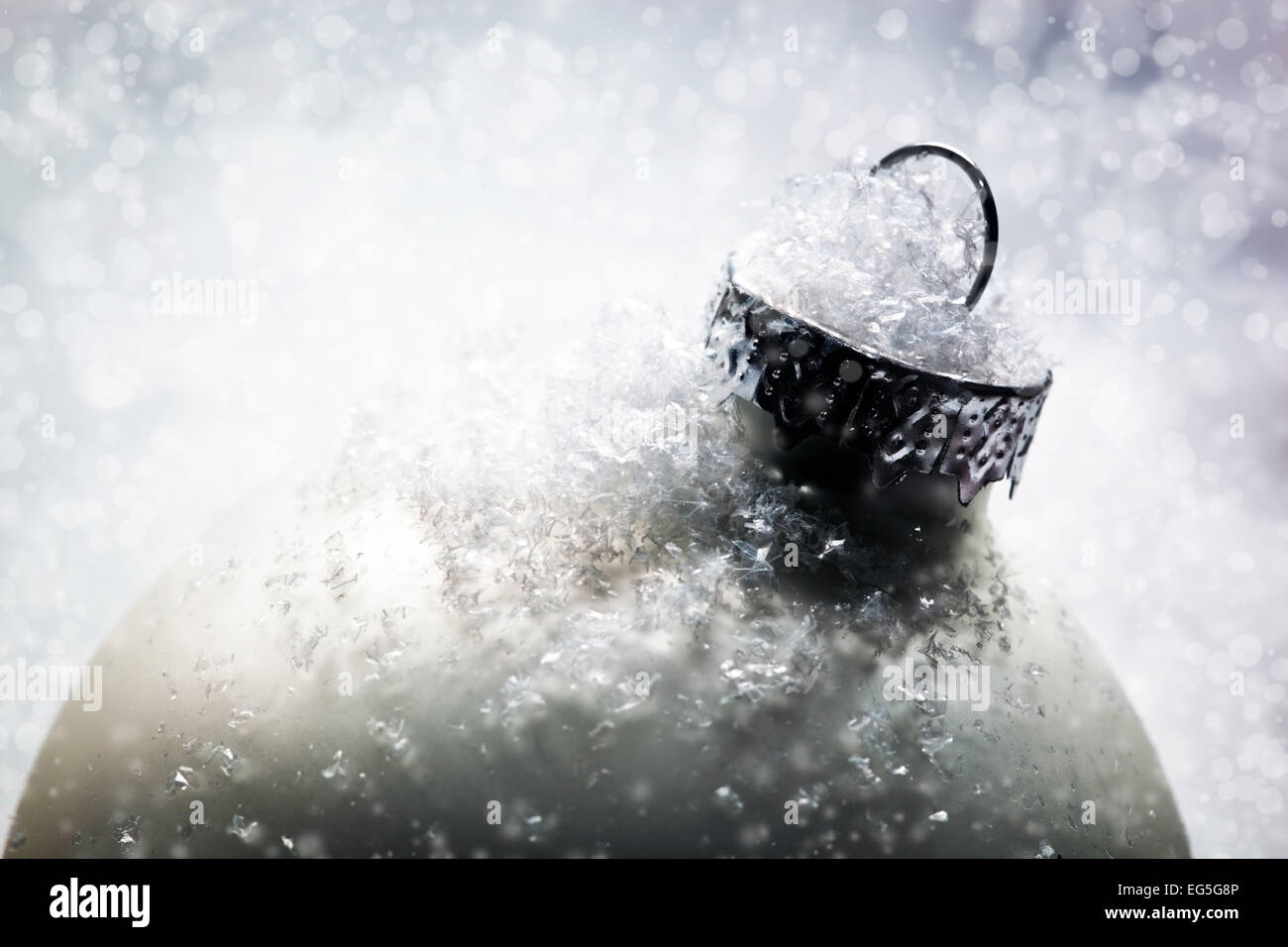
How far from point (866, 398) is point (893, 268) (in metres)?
0.10

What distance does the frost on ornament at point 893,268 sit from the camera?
1.86 feet

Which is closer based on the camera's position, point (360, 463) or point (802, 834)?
point (802, 834)

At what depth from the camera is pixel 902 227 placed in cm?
61

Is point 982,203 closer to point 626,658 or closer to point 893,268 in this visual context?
point 893,268

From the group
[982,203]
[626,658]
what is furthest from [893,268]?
[626,658]

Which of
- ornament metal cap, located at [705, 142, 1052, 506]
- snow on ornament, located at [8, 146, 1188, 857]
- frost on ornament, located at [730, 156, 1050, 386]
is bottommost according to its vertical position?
snow on ornament, located at [8, 146, 1188, 857]

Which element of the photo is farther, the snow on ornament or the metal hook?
the metal hook

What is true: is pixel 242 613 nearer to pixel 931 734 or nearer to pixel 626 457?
pixel 626 457

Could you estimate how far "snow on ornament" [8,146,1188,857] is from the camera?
485 millimetres

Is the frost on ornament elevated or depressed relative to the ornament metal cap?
elevated

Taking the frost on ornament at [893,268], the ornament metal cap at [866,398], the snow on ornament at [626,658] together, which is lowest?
the snow on ornament at [626,658]
